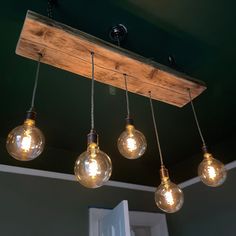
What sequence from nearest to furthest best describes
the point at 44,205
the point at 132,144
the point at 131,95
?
1. the point at 132,144
2. the point at 131,95
3. the point at 44,205

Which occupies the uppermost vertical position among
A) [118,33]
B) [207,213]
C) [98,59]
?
[118,33]

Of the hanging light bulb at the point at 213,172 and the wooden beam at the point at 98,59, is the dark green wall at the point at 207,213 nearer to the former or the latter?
the hanging light bulb at the point at 213,172

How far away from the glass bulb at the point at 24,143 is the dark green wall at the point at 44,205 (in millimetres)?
1533

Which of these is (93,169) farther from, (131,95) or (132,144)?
(131,95)

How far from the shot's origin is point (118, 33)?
161cm

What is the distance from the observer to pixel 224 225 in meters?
2.65

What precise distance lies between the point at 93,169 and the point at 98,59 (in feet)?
2.04

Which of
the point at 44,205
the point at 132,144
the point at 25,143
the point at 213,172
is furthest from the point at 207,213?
the point at 25,143

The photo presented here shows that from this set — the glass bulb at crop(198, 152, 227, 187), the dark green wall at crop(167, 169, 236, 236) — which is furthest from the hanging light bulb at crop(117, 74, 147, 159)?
the dark green wall at crop(167, 169, 236, 236)

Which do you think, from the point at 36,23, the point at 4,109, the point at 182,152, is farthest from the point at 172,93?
the point at 182,152

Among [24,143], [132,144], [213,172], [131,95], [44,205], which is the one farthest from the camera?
[44,205]

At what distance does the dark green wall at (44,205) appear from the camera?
236 centimetres

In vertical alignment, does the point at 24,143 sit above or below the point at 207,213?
below

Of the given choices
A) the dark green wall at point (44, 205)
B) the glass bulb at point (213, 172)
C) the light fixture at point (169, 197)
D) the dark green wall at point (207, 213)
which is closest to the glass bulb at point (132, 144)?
the light fixture at point (169, 197)
